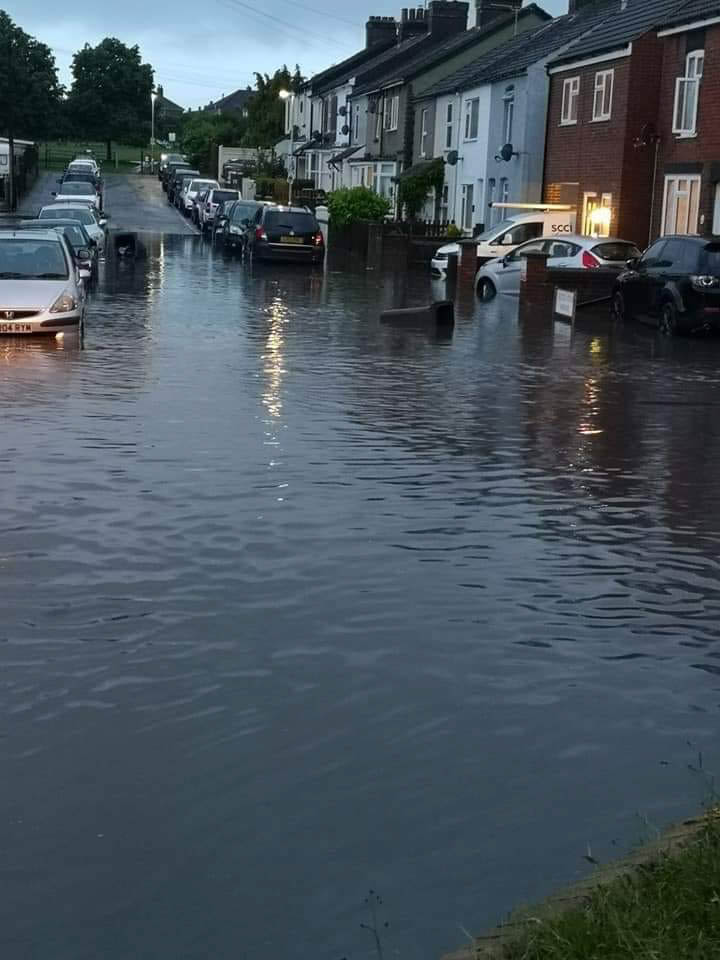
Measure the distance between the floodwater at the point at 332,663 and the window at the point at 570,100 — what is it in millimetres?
28499

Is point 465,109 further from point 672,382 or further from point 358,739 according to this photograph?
point 358,739

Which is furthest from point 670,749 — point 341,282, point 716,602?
point 341,282

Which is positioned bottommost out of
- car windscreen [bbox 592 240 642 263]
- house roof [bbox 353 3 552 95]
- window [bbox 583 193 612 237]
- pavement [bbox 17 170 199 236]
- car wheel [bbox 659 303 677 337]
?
pavement [bbox 17 170 199 236]

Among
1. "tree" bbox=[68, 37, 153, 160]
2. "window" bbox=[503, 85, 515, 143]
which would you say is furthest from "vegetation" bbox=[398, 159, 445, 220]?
"tree" bbox=[68, 37, 153, 160]

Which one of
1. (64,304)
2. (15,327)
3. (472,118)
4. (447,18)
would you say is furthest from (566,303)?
(447,18)

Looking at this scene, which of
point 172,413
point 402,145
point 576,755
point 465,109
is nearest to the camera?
point 576,755

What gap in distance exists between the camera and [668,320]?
2661 cm

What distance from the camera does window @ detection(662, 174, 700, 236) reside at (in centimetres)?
3528

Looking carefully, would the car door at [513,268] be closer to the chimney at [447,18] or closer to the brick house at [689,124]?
the brick house at [689,124]

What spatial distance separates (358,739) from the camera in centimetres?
657

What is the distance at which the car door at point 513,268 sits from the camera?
3412 cm

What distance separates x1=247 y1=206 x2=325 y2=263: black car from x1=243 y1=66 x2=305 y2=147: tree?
66.4 metres

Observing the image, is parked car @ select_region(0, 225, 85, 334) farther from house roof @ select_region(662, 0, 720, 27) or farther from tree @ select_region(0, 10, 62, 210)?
tree @ select_region(0, 10, 62, 210)

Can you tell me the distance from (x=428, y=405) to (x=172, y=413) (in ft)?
9.77
